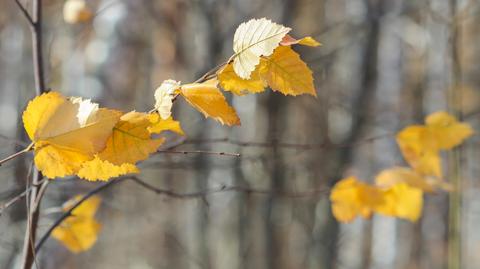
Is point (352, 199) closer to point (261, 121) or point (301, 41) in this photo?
point (301, 41)

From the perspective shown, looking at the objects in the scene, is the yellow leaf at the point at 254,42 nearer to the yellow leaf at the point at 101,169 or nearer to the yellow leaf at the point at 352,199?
the yellow leaf at the point at 101,169

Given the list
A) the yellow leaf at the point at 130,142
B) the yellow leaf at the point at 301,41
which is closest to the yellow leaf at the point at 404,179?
the yellow leaf at the point at 301,41

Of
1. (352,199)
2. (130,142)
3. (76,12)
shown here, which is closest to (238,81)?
(130,142)

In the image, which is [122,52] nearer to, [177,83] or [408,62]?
[408,62]

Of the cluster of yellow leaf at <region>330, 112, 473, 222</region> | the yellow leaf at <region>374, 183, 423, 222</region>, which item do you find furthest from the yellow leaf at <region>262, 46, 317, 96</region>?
the yellow leaf at <region>374, 183, 423, 222</region>

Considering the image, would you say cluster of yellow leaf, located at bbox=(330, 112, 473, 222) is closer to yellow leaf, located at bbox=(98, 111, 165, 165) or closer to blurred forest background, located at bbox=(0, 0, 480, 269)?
blurred forest background, located at bbox=(0, 0, 480, 269)
